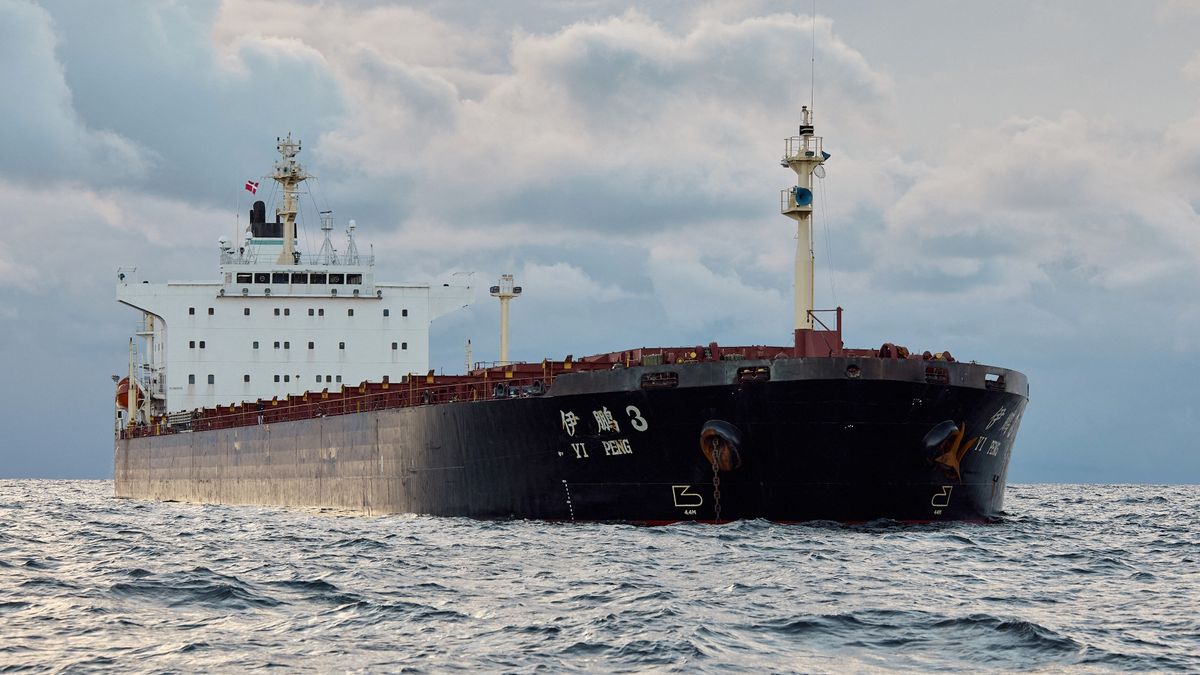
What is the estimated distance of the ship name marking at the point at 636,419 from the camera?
22.5m

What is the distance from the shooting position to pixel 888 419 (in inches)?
859

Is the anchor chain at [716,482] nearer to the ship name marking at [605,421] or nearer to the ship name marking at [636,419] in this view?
the ship name marking at [636,419]

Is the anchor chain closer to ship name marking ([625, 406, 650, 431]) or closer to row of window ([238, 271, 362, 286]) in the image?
ship name marking ([625, 406, 650, 431])

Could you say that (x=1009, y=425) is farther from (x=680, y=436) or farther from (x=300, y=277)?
(x=300, y=277)

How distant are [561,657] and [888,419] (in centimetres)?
1175

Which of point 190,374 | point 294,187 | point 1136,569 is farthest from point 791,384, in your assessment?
point 294,187

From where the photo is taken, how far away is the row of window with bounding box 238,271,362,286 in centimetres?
4616

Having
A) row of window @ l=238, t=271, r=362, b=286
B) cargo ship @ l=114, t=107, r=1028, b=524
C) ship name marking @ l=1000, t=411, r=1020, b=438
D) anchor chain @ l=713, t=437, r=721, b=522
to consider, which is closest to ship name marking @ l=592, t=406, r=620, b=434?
cargo ship @ l=114, t=107, r=1028, b=524

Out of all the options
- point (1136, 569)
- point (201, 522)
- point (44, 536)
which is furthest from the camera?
point (201, 522)

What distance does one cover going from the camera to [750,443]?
22.0m

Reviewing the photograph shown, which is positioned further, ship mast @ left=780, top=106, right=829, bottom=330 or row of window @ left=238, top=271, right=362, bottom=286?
row of window @ left=238, top=271, right=362, bottom=286

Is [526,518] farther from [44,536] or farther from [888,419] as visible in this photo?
[44,536]

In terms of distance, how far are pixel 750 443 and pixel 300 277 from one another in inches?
1095

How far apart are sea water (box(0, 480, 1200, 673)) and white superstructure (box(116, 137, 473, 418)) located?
72.6 ft
